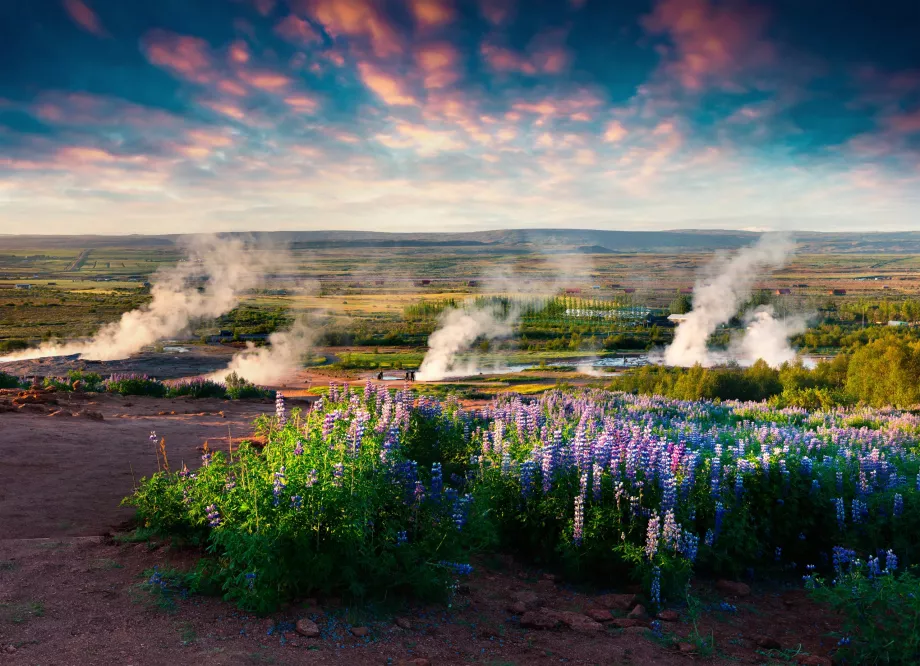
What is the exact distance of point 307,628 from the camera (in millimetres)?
4762

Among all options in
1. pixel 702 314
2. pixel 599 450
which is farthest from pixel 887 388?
pixel 702 314

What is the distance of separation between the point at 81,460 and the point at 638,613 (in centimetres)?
808

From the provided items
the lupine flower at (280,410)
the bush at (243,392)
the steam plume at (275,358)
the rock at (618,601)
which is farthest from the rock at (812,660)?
the steam plume at (275,358)

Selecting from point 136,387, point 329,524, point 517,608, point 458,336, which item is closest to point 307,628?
point 329,524

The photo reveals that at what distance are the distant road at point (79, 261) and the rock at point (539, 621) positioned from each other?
133 m

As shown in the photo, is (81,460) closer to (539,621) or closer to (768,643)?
(539,621)

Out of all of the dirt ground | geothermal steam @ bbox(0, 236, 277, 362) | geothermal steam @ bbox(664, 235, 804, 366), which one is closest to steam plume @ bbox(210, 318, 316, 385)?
geothermal steam @ bbox(0, 236, 277, 362)

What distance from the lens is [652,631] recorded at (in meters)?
5.35

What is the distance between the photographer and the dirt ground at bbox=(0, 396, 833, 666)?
442 cm

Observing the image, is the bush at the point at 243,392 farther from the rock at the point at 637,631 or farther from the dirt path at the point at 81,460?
the rock at the point at 637,631

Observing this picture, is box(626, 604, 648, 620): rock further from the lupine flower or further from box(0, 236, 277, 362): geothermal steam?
box(0, 236, 277, 362): geothermal steam

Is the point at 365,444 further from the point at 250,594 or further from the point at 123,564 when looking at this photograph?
the point at 123,564

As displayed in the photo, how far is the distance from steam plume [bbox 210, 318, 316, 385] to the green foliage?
27.8 m

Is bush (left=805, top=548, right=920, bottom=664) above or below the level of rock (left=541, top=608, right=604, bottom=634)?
above
